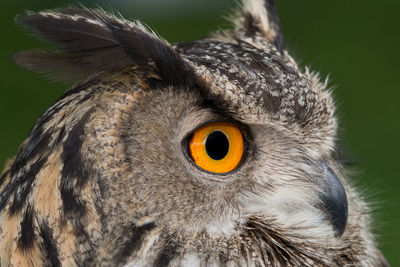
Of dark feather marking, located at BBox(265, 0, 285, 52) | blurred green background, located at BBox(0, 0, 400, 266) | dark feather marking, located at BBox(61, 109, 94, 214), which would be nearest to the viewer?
dark feather marking, located at BBox(61, 109, 94, 214)

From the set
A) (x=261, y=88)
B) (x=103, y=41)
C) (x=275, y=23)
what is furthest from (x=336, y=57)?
(x=103, y=41)

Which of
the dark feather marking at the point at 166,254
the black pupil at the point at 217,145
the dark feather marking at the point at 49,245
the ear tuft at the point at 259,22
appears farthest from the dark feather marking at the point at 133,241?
the ear tuft at the point at 259,22

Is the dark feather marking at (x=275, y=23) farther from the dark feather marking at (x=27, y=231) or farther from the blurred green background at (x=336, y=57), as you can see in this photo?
the blurred green background at (x=336, y=57)

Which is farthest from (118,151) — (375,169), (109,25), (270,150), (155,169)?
(375,169)

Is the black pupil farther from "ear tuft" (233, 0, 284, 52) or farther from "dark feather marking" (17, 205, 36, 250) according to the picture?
"ear tuft" (233, 0, 284, 52)

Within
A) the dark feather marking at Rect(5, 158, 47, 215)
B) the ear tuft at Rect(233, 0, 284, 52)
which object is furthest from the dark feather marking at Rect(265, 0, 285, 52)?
the dark feather marking at Rect(5, 158, 47, 215)

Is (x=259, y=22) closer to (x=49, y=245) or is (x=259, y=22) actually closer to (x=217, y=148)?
(x=217, y=148)

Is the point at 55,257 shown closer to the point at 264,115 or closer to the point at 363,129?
the point at 264,115
